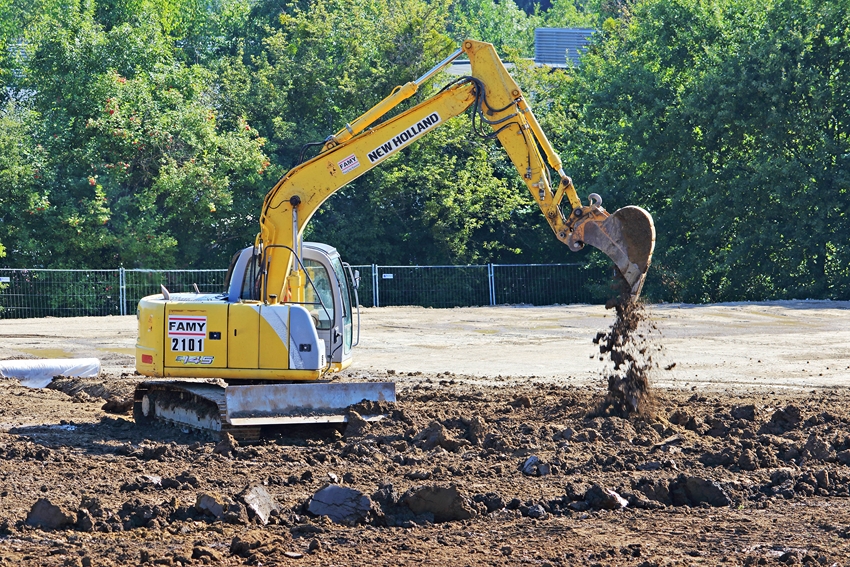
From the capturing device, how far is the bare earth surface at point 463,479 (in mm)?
6664

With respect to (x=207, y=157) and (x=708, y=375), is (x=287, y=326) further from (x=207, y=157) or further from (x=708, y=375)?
(x=207, y=157)

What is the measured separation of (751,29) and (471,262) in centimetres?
1051

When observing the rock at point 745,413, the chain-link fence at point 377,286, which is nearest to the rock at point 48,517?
the rock at point 745,413

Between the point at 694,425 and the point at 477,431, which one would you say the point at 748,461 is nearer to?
the point at 694,425

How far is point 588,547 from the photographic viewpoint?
6629 mm

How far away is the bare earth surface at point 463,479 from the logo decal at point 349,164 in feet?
8.59

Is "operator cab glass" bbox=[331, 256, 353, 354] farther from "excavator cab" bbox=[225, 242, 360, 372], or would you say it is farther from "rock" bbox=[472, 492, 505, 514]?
"rock" bbox=[472, 492, 505, 514]

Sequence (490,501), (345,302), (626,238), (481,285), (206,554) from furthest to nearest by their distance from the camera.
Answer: (481,285)
(345,302)
(626,238)
(490,501)
(206,554)

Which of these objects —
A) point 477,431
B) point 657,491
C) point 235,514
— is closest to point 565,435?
point 477,431

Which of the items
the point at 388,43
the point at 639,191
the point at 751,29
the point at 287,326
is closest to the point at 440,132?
the point at 388,43

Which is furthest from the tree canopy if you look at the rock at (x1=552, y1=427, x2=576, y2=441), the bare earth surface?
the rock at (x1=552, y1=427, x2=576, y2=441)

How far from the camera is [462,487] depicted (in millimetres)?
8289

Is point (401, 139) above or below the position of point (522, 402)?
above

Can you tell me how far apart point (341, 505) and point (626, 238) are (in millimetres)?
4565
